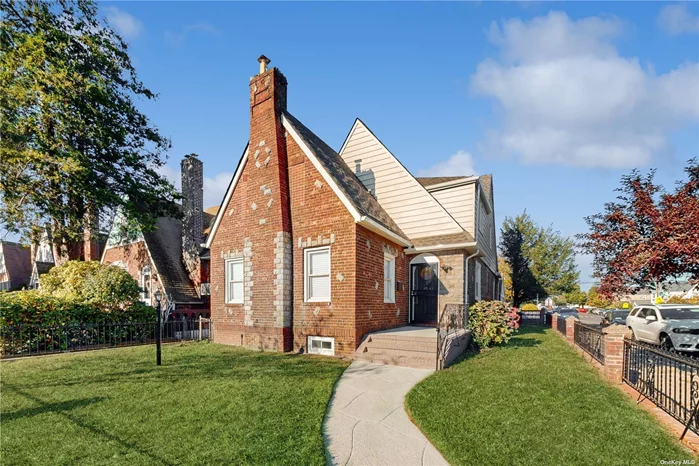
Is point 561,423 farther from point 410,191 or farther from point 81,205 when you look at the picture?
point 81,205

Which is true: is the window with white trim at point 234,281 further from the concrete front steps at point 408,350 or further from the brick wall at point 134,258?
the brick wall at point 134,258

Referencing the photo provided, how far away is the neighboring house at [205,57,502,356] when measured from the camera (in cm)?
1029

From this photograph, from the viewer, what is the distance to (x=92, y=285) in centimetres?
Answer: 1534

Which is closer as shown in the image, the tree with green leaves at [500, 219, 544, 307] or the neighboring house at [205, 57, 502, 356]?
the neighboring house at [205, 57, 502, 356]

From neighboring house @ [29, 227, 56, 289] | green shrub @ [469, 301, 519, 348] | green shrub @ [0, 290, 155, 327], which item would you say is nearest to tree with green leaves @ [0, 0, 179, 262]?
neighboring house @ [29, 227, 56, 289]

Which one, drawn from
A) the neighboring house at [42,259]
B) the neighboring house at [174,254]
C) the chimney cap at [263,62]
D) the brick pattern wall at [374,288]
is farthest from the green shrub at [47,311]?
the chimney cap at [263,62]

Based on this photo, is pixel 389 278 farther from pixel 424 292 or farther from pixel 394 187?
pixel 394 187

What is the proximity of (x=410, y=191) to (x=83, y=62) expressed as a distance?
1748cm

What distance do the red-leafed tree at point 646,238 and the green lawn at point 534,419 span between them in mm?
2880

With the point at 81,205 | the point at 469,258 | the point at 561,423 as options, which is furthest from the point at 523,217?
the point at 81,205

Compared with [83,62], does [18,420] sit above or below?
below

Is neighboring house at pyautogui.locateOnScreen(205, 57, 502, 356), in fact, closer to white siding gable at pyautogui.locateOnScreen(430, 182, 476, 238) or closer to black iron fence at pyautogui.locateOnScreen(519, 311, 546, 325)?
white siding gable at pyautogui.locateOnScreen(430, 182, 476, 238)

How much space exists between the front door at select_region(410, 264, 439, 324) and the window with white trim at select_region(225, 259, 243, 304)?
663 centimetres

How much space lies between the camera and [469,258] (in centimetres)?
1329
